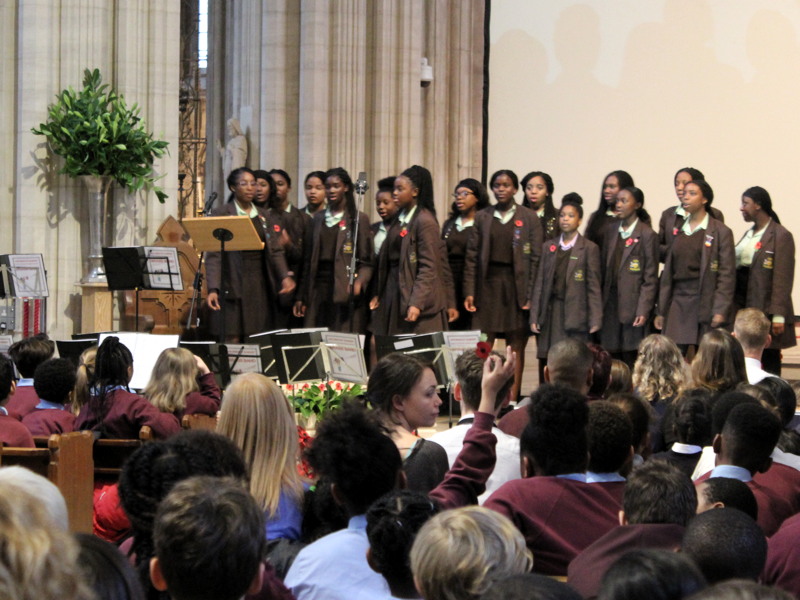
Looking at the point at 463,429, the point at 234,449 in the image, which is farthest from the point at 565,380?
the point at 234,449

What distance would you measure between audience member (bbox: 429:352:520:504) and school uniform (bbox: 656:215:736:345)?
4.81m

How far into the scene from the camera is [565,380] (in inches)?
179

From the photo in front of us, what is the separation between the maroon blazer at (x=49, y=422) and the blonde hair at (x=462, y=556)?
3.42 meters

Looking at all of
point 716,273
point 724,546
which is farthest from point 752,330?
point 724,546

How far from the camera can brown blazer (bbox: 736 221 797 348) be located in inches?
344

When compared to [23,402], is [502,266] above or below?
above

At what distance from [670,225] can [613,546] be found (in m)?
6.78

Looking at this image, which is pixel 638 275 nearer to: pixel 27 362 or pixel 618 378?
pixel 618 378

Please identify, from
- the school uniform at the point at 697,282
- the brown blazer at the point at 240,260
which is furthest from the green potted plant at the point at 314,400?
the school uniform at the point at 697,282

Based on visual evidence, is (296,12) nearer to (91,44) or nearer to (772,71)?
(91,44)

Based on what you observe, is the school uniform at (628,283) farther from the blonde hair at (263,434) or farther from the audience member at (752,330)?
the blonde hair at (263,434)

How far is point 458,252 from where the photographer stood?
9438mm

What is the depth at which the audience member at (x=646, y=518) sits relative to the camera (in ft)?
8.91

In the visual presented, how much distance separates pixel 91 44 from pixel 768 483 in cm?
807
